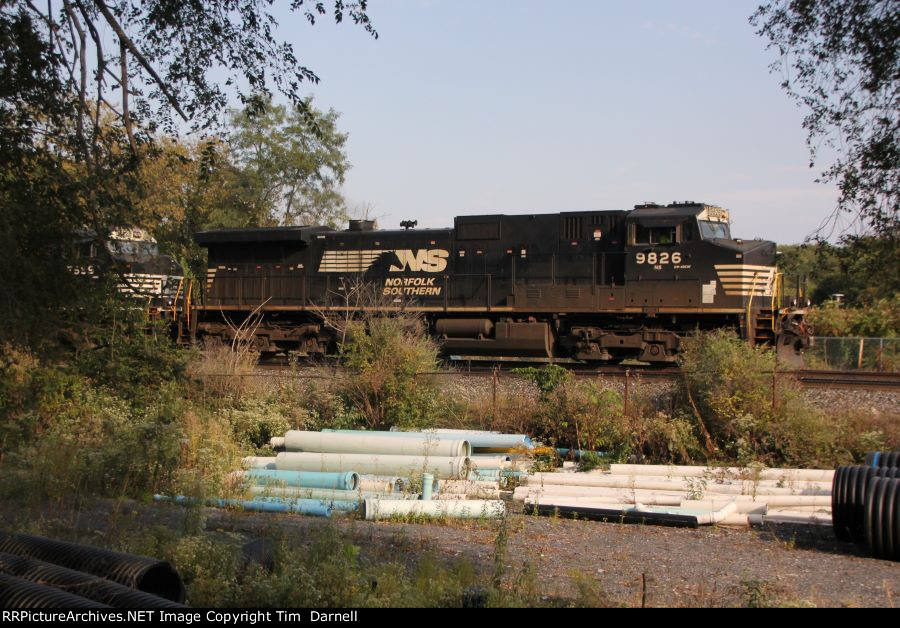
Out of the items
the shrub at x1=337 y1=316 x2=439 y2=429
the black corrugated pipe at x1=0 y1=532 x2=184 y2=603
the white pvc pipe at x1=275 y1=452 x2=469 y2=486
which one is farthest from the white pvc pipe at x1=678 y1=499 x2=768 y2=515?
the black corrugated pipe at x1=0 y1=532 x2=184 y2=603

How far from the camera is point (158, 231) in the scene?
376 inches

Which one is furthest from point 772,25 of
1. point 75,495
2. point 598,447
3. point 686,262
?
point 686,262

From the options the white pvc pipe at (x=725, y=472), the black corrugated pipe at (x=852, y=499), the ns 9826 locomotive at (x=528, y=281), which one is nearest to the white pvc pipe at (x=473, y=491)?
the white pvc pipe at (x=725, y=472)

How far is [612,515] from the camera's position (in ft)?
31.3

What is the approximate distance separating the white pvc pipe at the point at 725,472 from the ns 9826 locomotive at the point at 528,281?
6.15 metres

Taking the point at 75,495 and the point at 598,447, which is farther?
the point at 598,447

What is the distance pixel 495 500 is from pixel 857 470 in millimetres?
4123

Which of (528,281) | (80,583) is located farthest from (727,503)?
(528,281)

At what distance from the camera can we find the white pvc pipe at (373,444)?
11766 millimetres

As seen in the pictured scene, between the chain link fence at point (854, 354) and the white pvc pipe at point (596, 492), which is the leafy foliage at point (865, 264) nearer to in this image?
the white pvc pipe at point (596, 492)

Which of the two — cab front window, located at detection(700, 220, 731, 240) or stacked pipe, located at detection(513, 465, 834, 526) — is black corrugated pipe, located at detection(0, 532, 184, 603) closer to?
stacked pipe, located at detection(513, 465, 834, 526)

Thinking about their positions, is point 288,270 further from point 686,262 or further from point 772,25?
point 772,25

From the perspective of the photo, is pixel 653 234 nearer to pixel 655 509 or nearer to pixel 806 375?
pixel 806 375

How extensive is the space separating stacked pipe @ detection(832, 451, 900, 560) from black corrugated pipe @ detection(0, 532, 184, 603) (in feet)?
20.6
